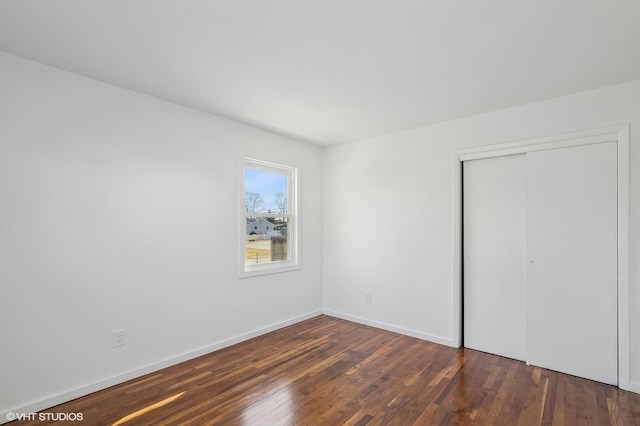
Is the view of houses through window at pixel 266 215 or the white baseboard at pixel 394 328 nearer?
the white baseboard at pixel 394 328

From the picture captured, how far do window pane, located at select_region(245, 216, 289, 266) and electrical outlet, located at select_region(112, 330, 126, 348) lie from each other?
4.87 ft

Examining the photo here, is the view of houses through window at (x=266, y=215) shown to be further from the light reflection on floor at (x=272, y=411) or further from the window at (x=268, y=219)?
the light reflection on floor at (x=272, y=411)

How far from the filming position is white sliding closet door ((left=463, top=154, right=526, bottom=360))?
3270 millimetres

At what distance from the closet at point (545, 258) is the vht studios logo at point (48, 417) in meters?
3.62

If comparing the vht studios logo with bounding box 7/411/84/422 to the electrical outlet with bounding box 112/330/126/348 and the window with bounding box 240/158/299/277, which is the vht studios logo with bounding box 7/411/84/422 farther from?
the window with bounding box 240/158/299/277

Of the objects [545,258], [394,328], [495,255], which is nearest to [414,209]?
[495,255]

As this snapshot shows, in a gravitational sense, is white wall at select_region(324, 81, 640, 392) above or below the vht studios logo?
above

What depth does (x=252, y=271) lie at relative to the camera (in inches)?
153

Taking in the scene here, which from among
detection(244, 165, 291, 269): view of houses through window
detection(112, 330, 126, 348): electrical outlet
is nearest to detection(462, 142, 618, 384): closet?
detection(244, 165, 291, 269): view of houses through window

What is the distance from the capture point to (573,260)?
2.94 metres

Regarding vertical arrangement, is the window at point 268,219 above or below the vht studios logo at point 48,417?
above

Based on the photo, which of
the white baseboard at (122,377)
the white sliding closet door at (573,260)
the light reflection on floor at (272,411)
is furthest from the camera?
the white sliding closet door at (573,260)

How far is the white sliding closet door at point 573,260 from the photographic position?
2.78 metres

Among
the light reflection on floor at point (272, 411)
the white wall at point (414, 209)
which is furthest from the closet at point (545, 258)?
the light reflection on floor at point (272, 411)
